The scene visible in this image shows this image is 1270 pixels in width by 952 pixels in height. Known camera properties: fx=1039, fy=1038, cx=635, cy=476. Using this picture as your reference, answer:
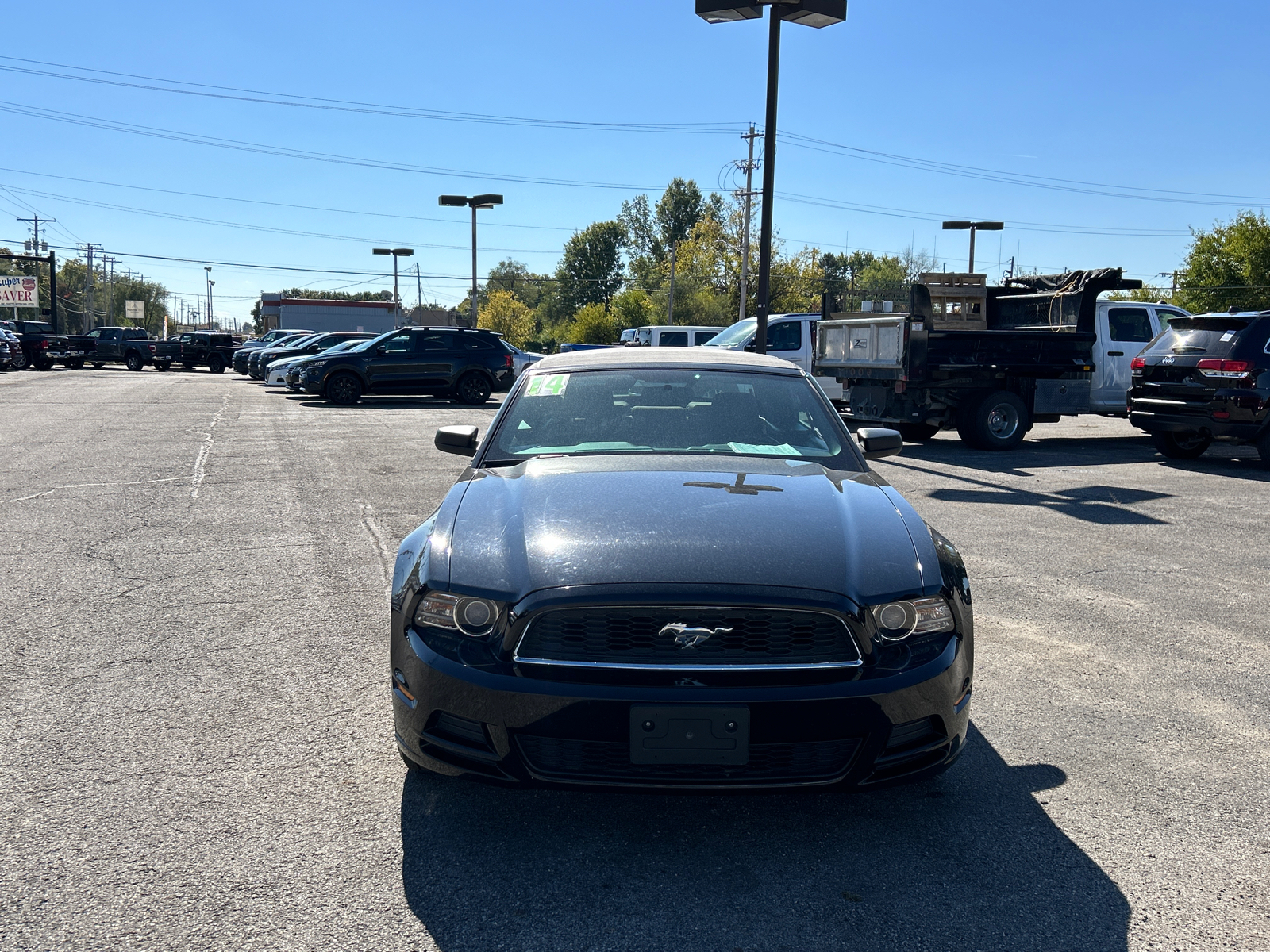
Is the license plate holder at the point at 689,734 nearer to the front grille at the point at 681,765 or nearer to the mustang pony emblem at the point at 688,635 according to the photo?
the front grille at the point at 681,765

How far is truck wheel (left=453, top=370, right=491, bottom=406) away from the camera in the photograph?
24.1m

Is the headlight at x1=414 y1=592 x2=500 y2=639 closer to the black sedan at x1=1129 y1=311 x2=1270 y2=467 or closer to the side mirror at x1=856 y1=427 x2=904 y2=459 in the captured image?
the side mirror at x1=856 y1=427 x2=904 y2=459

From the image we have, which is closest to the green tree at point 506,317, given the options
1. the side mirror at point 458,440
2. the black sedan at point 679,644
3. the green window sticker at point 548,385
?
the side mirror at point 458,440

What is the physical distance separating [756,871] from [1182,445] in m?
13.6

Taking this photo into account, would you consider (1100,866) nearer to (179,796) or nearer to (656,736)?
(656,736)

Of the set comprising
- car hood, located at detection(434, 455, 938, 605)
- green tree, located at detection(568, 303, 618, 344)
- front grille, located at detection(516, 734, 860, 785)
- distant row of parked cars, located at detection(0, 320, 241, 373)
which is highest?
green tree, located at detection(568, 303, 618, 344)

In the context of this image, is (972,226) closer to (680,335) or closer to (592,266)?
(680,335)

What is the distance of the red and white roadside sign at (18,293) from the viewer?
7556cm

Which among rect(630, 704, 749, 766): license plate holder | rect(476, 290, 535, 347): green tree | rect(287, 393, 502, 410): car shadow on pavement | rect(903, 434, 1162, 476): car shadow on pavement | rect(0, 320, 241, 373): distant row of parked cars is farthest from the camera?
rect(476, 290, 535, 347): green tree

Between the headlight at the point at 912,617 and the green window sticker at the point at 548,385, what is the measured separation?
81.8 inches

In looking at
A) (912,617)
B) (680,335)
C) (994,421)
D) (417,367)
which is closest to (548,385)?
(912,617)

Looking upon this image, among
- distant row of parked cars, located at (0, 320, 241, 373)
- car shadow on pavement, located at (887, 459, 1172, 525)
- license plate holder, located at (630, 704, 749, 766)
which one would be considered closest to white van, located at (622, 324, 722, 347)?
car shadow on pavement, located at (887, 459, 1172, 525)

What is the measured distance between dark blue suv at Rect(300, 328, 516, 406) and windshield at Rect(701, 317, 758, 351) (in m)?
5.79

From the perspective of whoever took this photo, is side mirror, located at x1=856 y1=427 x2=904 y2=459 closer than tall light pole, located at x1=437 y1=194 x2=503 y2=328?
Yes
